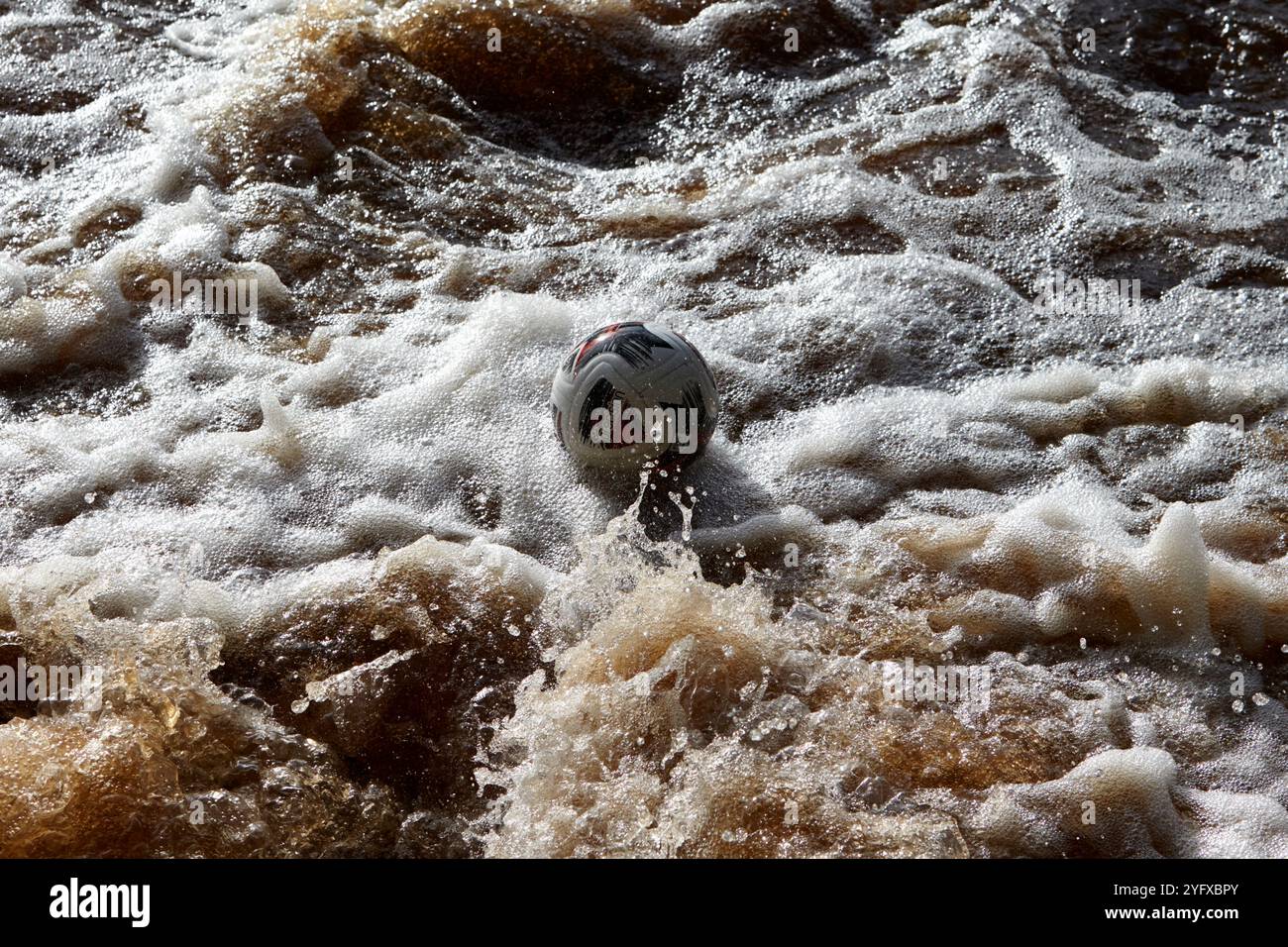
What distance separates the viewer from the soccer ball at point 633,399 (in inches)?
163

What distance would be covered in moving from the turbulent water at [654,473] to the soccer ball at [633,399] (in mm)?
162

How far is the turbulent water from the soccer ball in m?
0.16

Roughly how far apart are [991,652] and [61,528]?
2.94 m

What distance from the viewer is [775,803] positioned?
3.29 metres

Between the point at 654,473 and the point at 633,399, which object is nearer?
the point at 633,399

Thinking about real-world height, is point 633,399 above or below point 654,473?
above

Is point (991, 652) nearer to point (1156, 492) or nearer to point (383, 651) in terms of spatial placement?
point (1156, 492)

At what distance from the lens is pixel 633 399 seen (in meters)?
4.13

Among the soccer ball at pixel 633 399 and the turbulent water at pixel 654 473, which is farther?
the soccer ball at pixel 633 399

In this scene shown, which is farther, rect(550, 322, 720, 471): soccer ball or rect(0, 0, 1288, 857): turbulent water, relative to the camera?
rect(550, 322, 720, 471): soccer ball

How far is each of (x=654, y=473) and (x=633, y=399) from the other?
30 centimetres

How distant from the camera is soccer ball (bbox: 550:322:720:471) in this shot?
4145 millimetres

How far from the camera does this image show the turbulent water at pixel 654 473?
339 centimetres

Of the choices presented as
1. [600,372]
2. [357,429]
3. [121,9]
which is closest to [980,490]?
[600,372]
